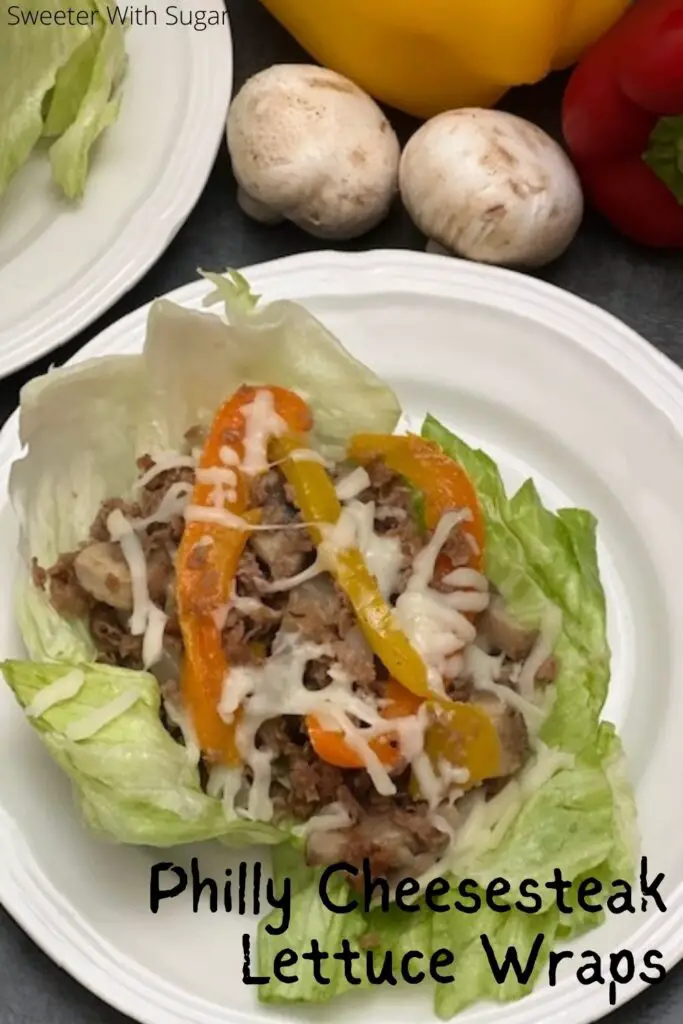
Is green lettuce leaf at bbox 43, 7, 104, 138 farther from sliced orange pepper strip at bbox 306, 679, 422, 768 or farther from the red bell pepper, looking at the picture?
sliced orange pepper strip at bbox 306, 679, 422, 768

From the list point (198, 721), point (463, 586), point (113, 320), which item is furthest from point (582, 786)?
point (113, 320)

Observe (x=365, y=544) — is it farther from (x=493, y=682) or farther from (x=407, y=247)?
(x=407, y=247)

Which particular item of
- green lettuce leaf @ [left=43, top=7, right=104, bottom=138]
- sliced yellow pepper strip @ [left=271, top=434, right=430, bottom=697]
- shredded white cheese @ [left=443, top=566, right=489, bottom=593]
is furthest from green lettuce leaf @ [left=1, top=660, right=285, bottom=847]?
green lettuce leaf @ [left=43, top=7, right=104, bottom=138]

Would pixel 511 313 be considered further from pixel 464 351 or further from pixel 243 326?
pixel 243 326

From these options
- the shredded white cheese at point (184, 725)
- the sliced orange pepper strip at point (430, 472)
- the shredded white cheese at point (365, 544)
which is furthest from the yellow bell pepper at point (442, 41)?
the shredded white cheese at point (184, 725)

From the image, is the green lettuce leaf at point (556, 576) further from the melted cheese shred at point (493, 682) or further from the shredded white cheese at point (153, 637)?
the shredded white cheese at point (153, 637)
